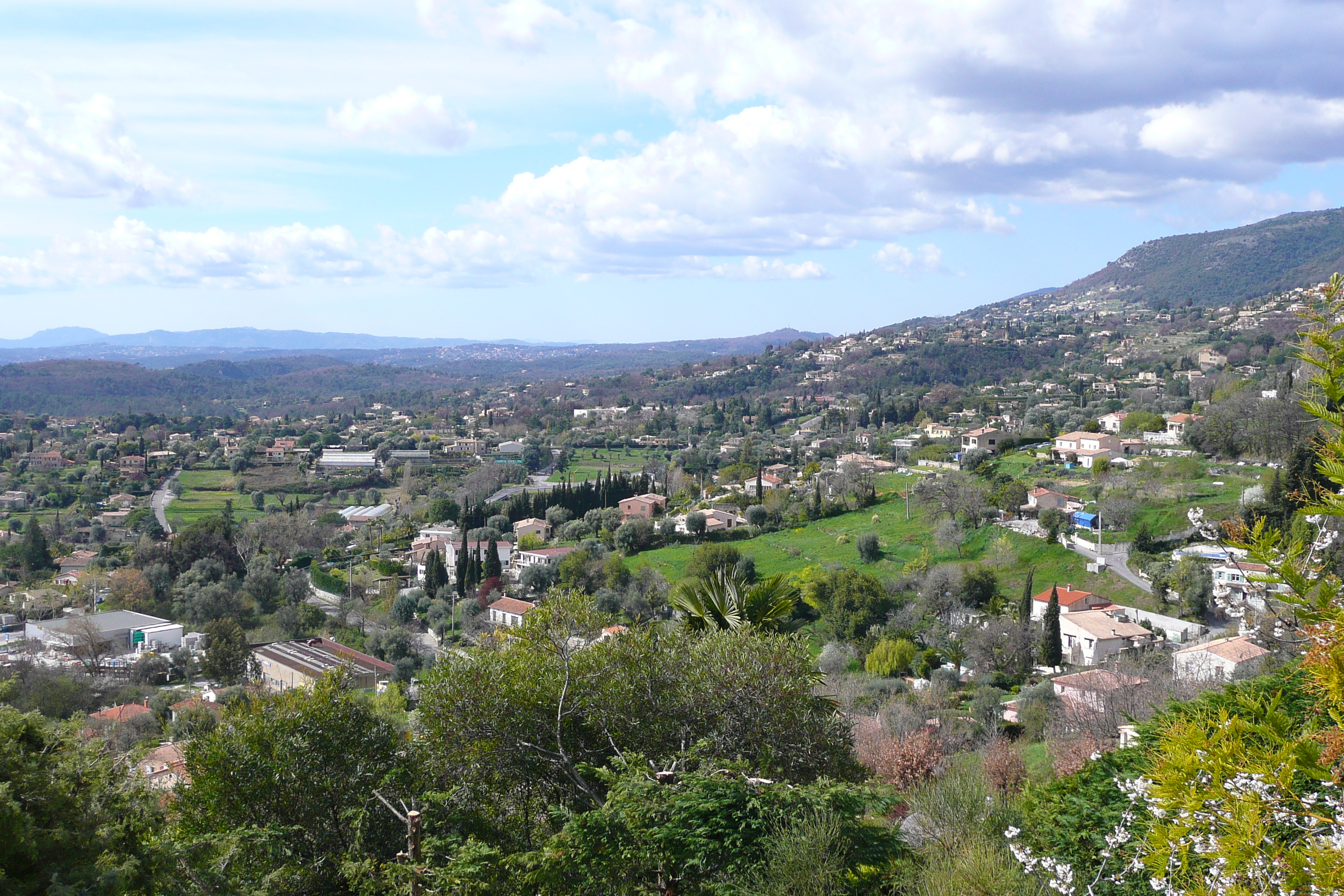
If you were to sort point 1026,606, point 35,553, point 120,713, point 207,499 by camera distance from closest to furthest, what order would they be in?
point 120,713 → point 1026,606 → point 35,553 → point 207,499

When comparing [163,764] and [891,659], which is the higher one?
[163,764]

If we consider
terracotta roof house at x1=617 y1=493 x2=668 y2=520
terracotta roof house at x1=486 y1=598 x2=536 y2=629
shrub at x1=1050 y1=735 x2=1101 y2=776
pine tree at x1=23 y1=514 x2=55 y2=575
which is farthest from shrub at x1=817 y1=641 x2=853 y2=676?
pine tree at x1=23 y1=514 x2=55 y2=575

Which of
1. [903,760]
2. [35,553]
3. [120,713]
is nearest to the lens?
[903,760]

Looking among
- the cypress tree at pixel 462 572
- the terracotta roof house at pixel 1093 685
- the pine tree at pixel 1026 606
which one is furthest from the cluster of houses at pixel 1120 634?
the cypress tree at pixel 462 572

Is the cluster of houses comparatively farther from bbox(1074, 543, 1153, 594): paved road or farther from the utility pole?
the utility pole

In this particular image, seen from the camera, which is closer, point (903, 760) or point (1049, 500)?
point (903, 760)

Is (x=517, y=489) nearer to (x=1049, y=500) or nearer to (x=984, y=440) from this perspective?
(x=984, y=440)

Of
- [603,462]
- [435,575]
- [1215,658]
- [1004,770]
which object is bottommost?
[603,462]

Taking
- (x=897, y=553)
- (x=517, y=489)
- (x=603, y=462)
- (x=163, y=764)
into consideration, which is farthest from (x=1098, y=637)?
(x=603, y=462)

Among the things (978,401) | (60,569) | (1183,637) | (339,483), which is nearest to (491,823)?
(1183,637)
